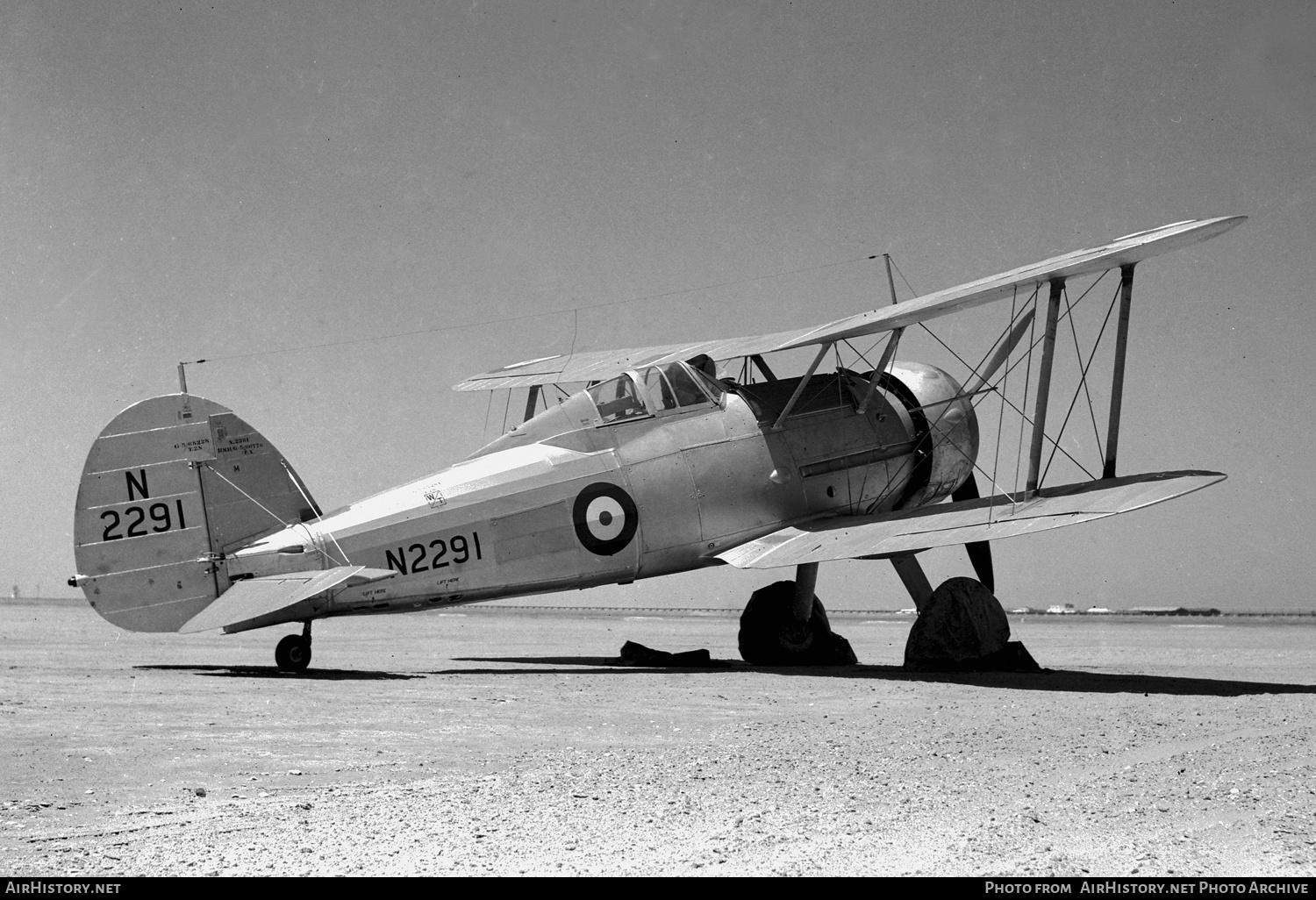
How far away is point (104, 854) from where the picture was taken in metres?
4.93

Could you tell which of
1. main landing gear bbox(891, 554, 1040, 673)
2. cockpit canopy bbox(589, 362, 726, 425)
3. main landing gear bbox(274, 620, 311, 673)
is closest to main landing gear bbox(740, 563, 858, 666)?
main landing gear bbox(891, 554, 1040, 673)

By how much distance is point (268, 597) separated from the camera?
12883 mm

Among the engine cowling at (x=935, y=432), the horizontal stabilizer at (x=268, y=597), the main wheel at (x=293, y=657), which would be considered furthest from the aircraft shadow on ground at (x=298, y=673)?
the engine cowling at (x=935, y=432)

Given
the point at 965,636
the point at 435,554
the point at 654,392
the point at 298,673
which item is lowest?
the point at 965,636

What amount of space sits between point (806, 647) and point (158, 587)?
25.5ft

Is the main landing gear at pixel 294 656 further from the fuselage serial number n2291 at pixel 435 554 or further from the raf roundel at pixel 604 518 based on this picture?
the raf roundel at pixel 604 518

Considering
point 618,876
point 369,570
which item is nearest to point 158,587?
point 369,570

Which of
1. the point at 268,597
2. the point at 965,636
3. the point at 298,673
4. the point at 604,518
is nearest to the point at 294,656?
the point at 298,673

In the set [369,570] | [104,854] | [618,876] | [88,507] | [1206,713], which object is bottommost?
[1206,713]

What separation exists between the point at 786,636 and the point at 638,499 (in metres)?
3.02

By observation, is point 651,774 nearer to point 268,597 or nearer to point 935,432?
point 268,597

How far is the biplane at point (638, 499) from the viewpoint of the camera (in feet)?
43.4

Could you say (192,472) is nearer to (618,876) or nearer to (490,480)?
(490,480)

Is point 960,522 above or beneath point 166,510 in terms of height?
beneath
